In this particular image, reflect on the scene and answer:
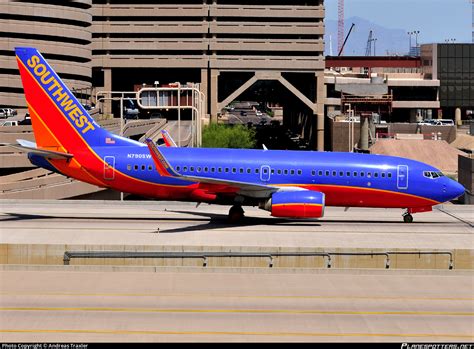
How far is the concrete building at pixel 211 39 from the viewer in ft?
611

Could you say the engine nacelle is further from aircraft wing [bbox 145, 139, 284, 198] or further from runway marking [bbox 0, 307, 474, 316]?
runway marking [bbox 0, 307, 474, 316]

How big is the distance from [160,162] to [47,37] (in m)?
128

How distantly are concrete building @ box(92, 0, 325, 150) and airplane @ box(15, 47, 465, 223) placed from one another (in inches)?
5449

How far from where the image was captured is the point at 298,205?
145 feet

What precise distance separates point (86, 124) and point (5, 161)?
28917mm

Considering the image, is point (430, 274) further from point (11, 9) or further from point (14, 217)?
point (11, 9)

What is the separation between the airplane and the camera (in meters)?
45.8

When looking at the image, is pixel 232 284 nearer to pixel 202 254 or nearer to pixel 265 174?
pixel 202 254

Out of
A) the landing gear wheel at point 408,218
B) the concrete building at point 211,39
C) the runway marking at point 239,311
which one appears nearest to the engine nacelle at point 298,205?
the landing gear wheel at point 408,218

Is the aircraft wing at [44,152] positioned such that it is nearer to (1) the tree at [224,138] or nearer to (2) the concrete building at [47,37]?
(1) the tree at [224,138]

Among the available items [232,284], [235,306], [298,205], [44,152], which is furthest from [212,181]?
[235,306]

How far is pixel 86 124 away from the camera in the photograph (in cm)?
4712

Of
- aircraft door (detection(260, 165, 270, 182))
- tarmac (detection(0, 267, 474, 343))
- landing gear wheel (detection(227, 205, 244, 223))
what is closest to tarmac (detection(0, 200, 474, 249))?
landing gear wheel (detection(227, 205, 244, 223))

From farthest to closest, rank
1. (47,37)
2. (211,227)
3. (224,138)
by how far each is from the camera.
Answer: (47,37) < (224,138) < (211,227)
